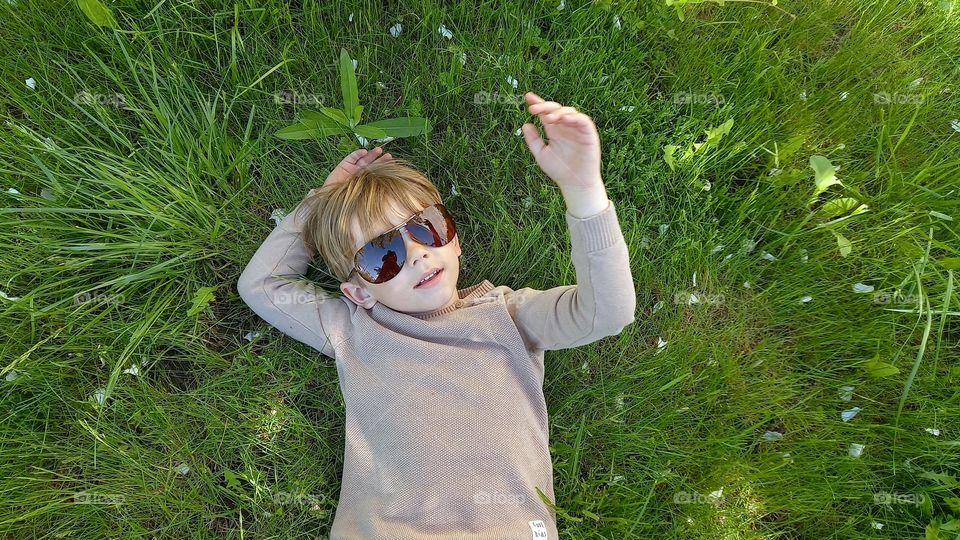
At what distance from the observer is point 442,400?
2441mm

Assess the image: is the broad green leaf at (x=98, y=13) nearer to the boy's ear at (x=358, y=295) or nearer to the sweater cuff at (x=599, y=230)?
the boy's ear at (x=358, y=295)

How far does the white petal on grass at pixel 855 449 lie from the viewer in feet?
9.46

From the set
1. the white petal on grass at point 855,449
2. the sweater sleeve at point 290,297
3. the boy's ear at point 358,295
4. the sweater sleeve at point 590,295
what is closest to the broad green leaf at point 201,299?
the sweater sleeve at point 290,297

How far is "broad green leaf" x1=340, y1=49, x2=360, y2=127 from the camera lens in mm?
2533

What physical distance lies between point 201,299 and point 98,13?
145cm

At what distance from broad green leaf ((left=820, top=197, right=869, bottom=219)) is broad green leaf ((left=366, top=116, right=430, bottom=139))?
222cm

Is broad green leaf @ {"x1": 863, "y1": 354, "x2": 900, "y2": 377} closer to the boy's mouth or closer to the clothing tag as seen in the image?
the clothing tag

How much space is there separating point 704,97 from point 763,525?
92.1 inches

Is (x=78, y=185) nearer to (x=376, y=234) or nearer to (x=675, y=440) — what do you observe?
(x=376, y=234)

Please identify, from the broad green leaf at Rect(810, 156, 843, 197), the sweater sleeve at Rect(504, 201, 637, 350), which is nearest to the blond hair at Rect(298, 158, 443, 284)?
the sweater sleeve at Rect(504, 201, 637, 350)

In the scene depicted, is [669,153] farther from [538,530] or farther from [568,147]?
[538,530]

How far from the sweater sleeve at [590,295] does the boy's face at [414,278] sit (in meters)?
0.40

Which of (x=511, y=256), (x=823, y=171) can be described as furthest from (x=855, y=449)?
(x=511, y=256)

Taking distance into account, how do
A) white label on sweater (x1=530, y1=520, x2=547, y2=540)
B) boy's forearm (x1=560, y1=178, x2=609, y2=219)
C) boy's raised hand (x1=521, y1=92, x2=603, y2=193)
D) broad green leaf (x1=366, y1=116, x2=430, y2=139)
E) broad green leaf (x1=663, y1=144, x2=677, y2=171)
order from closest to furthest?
boy's raised hand (x1=521, y1=92, x2=603, y2=193), boy's forearm (x1=560, y1=178, x2=609, y2=219), white label on sweater (x1=530, y1=520, x2=547, y2=540), broad green leaf (x1=366, y1=116, x2=430, y2=139), broad green leaf (x1=663, y1=144, x2=677, y2=171)
